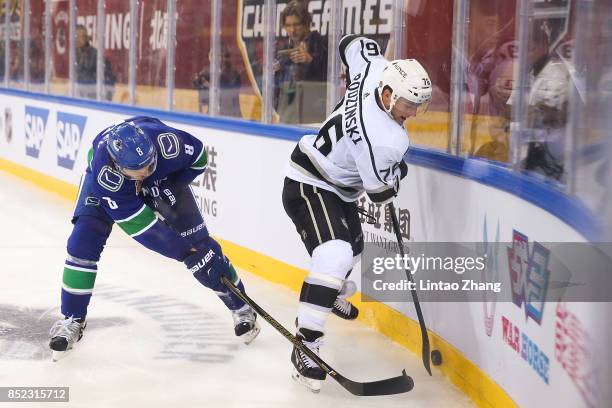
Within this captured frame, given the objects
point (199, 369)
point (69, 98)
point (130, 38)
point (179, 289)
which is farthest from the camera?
point (69, 98)

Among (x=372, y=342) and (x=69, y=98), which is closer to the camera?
(x=372, y=342)

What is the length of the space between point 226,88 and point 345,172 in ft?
9.02

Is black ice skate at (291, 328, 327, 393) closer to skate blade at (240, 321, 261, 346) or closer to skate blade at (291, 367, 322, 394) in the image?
skate blade at (291, 367, 322, 394)

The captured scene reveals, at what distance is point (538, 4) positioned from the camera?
3295 millimetres

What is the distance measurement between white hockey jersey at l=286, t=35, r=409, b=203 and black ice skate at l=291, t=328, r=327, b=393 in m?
0.56

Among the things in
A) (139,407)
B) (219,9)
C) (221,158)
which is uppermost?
(219,9)

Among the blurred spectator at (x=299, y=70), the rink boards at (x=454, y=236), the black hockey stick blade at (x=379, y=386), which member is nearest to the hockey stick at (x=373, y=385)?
the black hockey stick blade at (x=379, y=386)

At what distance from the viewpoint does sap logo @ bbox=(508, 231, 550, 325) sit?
3.01m

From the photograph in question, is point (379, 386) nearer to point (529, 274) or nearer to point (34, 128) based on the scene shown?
point (529, 274)

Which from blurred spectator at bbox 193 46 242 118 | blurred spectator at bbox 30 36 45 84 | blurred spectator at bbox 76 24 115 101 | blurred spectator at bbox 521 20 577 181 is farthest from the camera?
blurred spectator at bbox 30 36 45 84

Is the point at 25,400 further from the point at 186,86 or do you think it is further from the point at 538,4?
the point at 186,86

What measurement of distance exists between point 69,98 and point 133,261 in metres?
3.19

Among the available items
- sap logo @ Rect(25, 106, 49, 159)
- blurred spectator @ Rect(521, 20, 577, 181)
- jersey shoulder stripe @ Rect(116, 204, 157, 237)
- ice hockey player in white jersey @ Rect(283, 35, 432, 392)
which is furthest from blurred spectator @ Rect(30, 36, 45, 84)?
blurred spectator @ Rect(521, 20, 577, 181)

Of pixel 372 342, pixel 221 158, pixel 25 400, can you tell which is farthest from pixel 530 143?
pixel 221 158
